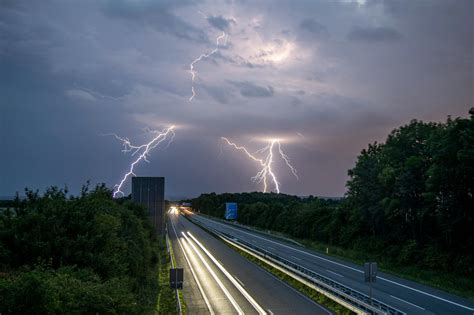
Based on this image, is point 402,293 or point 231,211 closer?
point 402,293

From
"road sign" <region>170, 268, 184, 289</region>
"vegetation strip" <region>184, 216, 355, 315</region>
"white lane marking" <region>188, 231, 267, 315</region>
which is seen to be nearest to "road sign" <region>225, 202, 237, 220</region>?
"white lane marking" <region>188, 231, 267, 315</region>

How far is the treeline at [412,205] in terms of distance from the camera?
33781mm

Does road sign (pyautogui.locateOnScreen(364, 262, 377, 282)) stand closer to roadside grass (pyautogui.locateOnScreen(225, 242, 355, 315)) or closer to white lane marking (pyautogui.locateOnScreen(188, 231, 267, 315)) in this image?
roadside grass (pyautogui.locateOnScreen(225, 242, 355, 315))

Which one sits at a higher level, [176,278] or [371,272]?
[371,272]

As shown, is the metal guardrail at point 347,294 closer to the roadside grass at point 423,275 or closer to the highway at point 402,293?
the highway at point 402,293

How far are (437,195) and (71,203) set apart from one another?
31.4 metres

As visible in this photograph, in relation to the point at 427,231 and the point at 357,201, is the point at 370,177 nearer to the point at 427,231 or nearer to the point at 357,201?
the point at 357,201

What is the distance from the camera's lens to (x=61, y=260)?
17.0 metres

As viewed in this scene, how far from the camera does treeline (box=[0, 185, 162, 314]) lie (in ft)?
35.7

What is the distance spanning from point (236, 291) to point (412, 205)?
25.5 m

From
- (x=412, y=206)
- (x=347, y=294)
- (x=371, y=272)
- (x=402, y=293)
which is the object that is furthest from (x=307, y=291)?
(x=412, y=206)

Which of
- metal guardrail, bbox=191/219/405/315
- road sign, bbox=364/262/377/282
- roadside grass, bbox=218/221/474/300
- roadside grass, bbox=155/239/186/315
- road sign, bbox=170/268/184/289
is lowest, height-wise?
roadside grass, bbox=155/239/186/315

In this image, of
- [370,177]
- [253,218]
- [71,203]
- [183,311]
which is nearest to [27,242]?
[71,203]

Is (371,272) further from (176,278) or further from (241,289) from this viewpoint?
(241,289)
